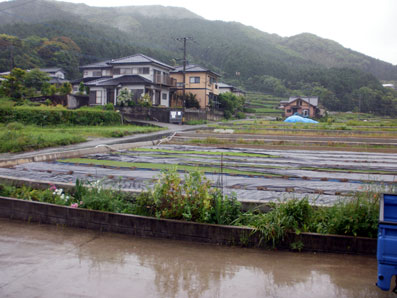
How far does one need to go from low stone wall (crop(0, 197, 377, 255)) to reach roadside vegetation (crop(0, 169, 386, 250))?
121 mm

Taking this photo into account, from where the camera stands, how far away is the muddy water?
3.20 metres

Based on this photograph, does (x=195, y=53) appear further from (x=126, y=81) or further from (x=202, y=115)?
(x=126, y=81)

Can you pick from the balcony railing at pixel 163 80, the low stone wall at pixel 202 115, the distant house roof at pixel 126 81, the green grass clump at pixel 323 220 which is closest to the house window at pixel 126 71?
the distant house roof at pixel 126 81

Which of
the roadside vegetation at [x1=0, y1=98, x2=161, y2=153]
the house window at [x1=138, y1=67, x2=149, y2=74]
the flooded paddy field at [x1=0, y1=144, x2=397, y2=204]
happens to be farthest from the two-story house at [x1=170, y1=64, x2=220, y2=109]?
the flooded paddy field at [x1=0, y1=144, x2=397, y2=204]

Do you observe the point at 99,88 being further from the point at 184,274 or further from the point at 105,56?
the point at 184,274

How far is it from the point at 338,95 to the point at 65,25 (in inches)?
2468

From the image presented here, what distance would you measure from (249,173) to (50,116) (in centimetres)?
1698

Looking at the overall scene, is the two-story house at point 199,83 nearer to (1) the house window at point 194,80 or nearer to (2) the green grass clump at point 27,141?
(1) the house window at point 194,80

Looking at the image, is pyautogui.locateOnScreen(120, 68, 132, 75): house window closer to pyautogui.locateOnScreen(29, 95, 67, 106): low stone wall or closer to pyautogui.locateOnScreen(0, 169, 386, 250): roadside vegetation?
pyautogui.locateOnScreen(29, 95, 67, 106): low stone wall

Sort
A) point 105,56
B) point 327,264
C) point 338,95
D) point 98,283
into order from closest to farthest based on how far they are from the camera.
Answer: point 98,283
point 327,264
point 105,56
point 338,95

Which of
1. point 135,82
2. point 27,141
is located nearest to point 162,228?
point 27,141

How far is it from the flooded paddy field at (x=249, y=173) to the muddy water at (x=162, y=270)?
1869 mm

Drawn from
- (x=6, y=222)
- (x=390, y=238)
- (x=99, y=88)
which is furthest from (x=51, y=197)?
(x=99, y=88)

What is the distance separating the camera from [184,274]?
11.8ft
